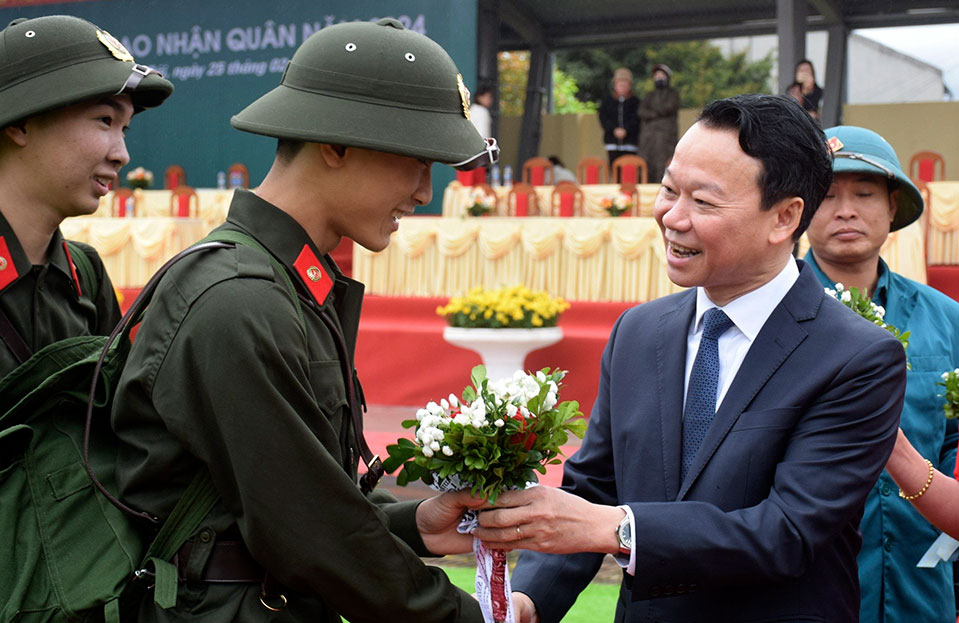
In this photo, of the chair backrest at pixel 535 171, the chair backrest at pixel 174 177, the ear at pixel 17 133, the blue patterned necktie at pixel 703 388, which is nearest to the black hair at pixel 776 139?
the blue patterned necktie at pixel 703 388

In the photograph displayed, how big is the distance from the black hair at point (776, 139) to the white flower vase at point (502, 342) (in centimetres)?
615

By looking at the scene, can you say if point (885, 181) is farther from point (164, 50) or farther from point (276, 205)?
point (164, 50)

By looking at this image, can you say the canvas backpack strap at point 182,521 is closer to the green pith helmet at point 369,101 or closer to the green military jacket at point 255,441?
the green military jacket at point 255,441

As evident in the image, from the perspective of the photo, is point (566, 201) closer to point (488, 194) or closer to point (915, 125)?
point (488, 194)

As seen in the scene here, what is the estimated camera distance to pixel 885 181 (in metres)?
2.69

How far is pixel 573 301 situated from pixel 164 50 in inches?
436

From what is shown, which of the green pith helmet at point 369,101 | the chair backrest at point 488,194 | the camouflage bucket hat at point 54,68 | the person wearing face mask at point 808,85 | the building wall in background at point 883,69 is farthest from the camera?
the building wall in background at point 883,69

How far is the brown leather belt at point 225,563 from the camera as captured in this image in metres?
1.49

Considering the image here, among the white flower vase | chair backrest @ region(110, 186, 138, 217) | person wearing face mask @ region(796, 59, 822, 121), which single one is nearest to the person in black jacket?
person wearing face mask @ region(796, 59, 822, 121)

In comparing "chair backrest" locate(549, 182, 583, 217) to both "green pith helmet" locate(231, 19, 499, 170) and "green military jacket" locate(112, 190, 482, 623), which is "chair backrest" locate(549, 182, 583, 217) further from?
"green military jacket" locate(112, 190, 482, 623)

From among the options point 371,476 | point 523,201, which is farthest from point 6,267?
point 523,201

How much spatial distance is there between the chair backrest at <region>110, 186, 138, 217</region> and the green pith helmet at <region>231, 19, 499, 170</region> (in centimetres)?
1231

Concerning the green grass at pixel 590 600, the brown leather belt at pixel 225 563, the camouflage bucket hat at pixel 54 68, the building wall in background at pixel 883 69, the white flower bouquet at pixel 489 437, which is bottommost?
the green grass at pixel 590 600

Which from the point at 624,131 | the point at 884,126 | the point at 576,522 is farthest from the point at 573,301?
the point at 884,126
